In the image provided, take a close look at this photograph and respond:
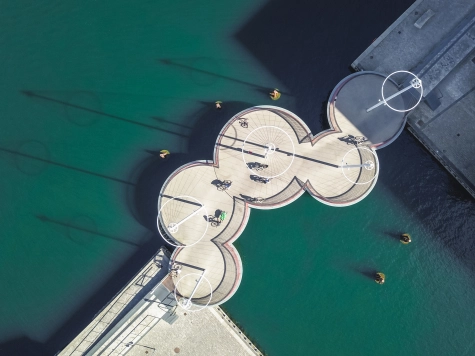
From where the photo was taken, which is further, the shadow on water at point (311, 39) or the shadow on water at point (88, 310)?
the shadow on water at point (311, 39)

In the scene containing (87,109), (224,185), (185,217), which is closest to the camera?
(185,217)

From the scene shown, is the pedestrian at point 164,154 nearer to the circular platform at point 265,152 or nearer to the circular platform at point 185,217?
the circular platform at point 185,217

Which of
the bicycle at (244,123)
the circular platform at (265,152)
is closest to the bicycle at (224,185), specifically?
the circular platform at (265,152)

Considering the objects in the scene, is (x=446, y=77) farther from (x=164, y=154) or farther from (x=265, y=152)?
(x=164, y=154)

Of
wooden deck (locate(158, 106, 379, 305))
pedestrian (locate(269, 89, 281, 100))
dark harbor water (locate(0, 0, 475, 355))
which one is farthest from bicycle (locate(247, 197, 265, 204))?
pedestrian (locate(269, 89, 281, 100))

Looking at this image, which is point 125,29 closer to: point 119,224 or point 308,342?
point 119,224

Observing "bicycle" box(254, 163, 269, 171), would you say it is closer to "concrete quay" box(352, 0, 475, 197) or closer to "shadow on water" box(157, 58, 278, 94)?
"shadow on water" box(157, 58, 278, 94)

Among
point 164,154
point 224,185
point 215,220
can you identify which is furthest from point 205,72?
point 215,220
